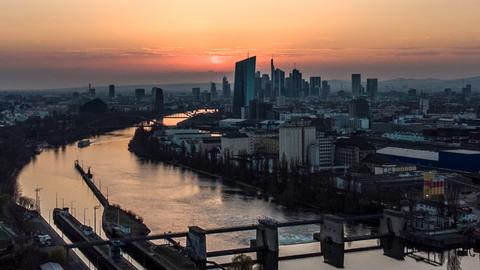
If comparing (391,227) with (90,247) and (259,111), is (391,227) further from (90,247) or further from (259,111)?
(259,111)

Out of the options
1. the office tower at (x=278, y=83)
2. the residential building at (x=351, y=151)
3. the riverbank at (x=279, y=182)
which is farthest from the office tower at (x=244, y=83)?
the office tower at (x=278, y=83)

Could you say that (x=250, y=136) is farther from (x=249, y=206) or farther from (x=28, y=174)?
(x=249, y=206)

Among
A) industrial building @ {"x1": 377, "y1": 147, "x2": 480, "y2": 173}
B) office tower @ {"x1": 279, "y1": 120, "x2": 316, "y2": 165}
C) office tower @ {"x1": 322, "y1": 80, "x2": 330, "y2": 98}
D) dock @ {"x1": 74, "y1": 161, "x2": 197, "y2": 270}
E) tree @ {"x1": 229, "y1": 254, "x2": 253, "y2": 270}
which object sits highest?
office tower @ {"x1": 322, "y1": 80, "x2": 330, "y2": 98}

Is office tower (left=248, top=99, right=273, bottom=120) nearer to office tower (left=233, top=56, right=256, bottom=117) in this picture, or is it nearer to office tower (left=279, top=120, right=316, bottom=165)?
office tower (left=233, top=56, right=256, bottom=117)

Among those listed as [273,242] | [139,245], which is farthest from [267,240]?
[139,245]

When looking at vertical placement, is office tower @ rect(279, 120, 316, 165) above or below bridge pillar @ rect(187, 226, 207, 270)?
above

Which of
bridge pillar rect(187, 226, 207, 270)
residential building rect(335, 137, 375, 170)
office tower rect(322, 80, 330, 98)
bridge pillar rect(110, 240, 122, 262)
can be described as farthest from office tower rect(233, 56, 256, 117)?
office tower rect(322, 80, 330, 98)

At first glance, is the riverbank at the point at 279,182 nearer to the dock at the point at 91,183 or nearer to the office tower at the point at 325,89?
the dock at the point at 91,183

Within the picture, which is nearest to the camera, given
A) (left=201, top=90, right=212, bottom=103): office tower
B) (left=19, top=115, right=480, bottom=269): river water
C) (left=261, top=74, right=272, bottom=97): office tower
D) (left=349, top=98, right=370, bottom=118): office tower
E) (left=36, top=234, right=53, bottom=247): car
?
(left=36, top=234, right=53, bottom=247): car
